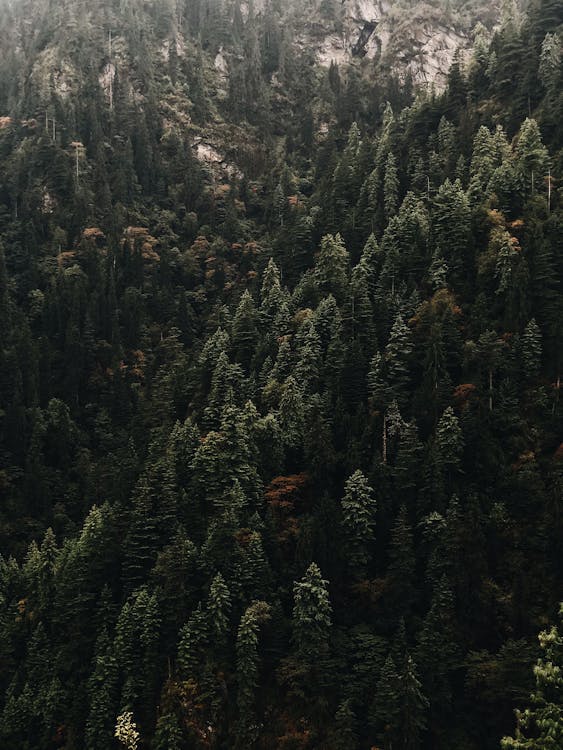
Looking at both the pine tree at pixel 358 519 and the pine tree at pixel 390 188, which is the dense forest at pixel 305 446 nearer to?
the pine tree at pixel 358 519

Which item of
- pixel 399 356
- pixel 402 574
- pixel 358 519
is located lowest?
pixel 402 574

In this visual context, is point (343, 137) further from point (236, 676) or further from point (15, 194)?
point (236, 676)

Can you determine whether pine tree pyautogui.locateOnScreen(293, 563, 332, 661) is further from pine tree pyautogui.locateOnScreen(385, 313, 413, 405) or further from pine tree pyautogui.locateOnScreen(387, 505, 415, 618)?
pine tree pyautogui.locateOnScreen(385, 313, 413, 405)

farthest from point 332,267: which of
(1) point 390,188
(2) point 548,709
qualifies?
(2) point 548,709

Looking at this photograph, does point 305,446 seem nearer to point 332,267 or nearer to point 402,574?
point 402,574

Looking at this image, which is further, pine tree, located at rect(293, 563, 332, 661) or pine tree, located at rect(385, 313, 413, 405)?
pine tree, located at rect(385, 313, 413, 405)

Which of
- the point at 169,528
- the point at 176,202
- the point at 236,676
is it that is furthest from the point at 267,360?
the point at 176,202

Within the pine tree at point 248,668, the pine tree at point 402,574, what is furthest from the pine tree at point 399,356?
the pine tree at point 248,668

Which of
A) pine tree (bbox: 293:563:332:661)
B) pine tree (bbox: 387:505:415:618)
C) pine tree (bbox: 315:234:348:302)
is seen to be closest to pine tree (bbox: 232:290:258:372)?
pine tree (bbox: 315:234:348:302)
